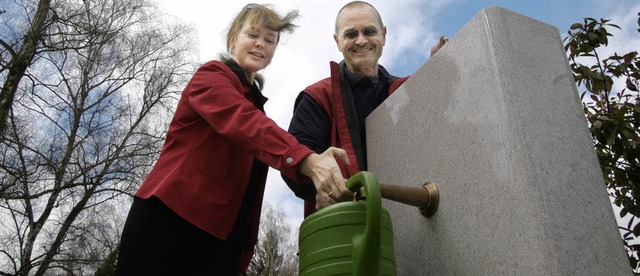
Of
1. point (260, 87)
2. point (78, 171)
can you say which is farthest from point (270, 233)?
point (260, 87)

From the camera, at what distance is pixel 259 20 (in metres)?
2.03

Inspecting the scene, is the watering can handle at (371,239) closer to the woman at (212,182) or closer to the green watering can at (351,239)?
the green watering can at (351,239)

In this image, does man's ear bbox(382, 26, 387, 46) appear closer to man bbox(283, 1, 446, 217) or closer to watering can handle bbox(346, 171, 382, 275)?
man bbox(283, 1, 446, 217)

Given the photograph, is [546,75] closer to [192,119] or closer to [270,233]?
[192,119]

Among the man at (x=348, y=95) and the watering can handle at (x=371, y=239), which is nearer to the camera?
the watering can handle at (x=371, y=239)

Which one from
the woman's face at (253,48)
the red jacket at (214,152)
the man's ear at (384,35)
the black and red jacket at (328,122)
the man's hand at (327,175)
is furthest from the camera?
the man's ear at (384,35)

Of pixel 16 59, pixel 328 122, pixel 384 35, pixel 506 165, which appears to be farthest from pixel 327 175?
pixel 16 59

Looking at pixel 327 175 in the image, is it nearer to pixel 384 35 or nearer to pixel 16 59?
pixel 384 35

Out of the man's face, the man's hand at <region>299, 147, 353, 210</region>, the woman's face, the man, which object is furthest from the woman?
the man's face

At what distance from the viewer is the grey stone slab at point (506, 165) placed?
1.09 m

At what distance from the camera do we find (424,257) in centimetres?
149

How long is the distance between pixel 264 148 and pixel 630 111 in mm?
1739

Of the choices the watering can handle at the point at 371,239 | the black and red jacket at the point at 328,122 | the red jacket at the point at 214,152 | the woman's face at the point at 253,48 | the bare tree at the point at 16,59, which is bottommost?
the watering can handle at the point at 371,239

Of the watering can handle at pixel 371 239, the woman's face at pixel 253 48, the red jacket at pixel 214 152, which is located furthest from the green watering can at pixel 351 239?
the woman's face at pixel 253 48
